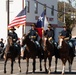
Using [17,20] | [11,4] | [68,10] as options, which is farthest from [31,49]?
[68,10]

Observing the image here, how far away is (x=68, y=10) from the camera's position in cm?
9681

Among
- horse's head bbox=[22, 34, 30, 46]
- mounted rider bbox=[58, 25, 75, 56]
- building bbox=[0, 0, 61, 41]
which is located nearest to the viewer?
mounted rider bbox=[58, 25, 75, 56]

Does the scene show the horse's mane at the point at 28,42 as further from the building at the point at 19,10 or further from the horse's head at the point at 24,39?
the building at the point at 19,10

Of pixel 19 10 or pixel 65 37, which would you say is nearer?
pixel 65 37

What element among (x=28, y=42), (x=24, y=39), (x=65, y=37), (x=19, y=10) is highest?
(x=19, y=10)

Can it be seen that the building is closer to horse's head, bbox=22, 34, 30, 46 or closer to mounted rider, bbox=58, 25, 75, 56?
mounted rider, bbox=58, 25, 75, 56

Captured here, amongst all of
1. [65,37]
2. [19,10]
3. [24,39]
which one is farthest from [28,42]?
[19,10]

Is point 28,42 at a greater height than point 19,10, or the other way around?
point 19,10

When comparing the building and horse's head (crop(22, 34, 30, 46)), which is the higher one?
the building

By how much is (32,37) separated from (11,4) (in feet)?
91.2

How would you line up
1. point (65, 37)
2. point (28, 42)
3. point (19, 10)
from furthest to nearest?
point (19, 10) < point (28, 42) < point (65, 37)

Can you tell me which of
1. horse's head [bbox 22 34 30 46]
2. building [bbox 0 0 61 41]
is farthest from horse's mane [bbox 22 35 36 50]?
building [bbox 0 0 61 41]

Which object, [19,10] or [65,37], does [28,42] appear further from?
[19,10]

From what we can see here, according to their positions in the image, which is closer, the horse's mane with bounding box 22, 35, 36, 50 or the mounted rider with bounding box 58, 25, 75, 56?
the mounted rider with bounding box 58, 25, 75, 56
